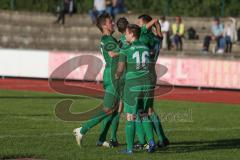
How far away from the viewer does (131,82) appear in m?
13.2

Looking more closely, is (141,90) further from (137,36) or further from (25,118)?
(25,118)

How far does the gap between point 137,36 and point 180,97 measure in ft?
43.5

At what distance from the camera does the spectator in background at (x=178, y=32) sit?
3493 centimetres

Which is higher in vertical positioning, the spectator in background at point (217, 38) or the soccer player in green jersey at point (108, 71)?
the soccer player in green jersey at point (108, 71)

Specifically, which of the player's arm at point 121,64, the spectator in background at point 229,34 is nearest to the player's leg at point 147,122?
the player's arm at point 121,64

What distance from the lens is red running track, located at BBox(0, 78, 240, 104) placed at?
85.1 ft

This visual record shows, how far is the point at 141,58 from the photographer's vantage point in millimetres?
13172

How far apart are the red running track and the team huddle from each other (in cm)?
1119

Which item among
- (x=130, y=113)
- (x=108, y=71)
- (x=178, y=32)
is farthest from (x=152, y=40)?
(x=178, y=32)

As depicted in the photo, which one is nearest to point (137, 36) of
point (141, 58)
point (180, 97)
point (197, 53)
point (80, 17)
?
point (141, 58)

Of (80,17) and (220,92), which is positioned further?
(80,17)

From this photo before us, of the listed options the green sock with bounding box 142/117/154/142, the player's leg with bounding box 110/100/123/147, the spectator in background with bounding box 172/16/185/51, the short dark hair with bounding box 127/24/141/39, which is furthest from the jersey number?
the spectator in background with bounding box 172/16/185/51

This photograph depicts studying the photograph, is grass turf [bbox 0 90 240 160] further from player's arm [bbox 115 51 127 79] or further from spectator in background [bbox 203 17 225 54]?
spectator in background [bbox 203 17 225 54]

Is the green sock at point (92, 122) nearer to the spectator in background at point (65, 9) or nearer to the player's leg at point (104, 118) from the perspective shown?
the player's leg at point (104, 118)
